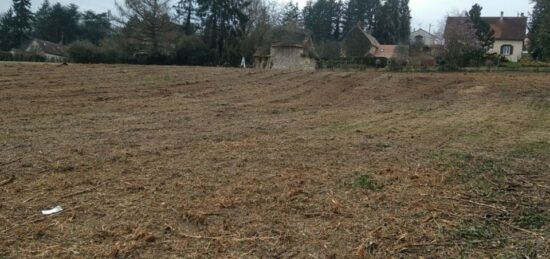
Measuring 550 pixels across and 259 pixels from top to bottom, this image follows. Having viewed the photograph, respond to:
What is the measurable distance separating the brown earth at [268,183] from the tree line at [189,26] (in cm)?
2808

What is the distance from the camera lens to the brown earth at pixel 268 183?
116 inches

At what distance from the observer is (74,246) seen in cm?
283

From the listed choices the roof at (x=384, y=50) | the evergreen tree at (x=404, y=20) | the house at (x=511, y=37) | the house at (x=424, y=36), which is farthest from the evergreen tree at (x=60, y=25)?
the house at (x=511, y=37)

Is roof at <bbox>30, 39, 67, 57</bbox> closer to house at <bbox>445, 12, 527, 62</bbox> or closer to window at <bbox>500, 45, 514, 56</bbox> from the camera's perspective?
house at <bbox>445, 12, 527, 62</bbox>

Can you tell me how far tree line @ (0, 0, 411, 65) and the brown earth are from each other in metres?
28.1

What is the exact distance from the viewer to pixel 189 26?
152 ft

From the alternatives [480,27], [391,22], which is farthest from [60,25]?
[480,27]

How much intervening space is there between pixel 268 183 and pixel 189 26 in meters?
44.5

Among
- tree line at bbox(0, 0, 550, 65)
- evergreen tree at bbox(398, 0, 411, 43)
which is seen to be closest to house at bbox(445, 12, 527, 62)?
tree line at bbox(0, 0, 550, 65)

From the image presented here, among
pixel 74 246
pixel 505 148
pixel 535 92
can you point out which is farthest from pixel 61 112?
pixel 535 92

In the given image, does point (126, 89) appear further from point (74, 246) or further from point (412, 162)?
point (74, 246)

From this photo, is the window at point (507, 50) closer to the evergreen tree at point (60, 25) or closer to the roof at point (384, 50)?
the roof at point (384, 50)

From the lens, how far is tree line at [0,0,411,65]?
36406 mm

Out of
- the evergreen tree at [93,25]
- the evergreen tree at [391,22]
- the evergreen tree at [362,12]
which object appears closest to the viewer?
the evergreen tree at [93,25]
